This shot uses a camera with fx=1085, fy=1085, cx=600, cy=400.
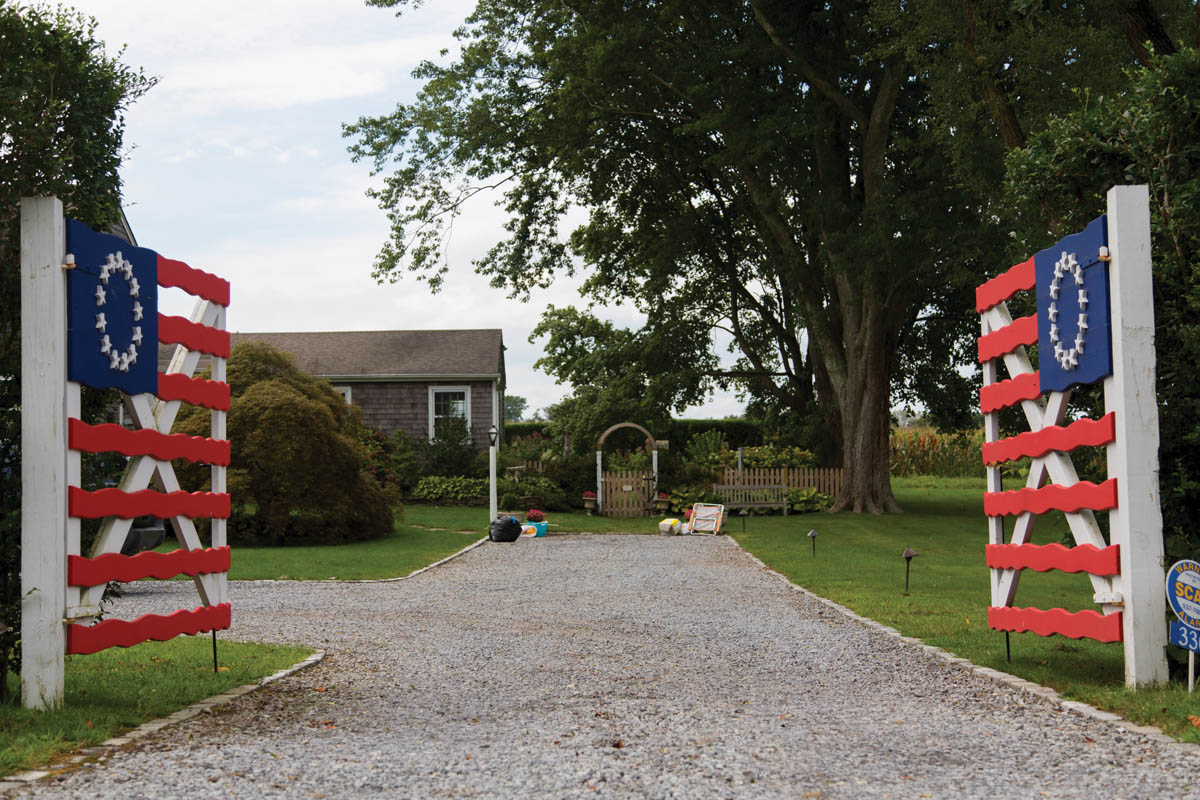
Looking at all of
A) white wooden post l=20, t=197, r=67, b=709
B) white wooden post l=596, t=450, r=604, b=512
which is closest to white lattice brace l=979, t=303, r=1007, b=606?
white wooden post l=20, t=197, r=67, b=709

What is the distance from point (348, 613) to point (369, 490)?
30.2 feet

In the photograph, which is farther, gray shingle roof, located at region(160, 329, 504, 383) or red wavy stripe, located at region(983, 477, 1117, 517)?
gray shingle roof, located at region(160, 329, 504, 383)

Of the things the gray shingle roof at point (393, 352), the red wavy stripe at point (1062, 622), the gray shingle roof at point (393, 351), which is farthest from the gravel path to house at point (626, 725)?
the gray shingle roof at point (393, 351)

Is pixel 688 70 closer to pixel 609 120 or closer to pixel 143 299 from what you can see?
pixel 609 120

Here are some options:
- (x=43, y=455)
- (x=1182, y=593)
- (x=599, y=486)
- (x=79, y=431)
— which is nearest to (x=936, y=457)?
(x=599, y=486)

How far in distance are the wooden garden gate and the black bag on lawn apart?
6.73 metres

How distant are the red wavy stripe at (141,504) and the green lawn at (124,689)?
97 centimetres

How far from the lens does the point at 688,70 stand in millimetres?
21203

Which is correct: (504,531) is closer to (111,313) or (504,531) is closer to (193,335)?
(193,335)

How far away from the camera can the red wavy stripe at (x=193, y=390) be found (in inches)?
246

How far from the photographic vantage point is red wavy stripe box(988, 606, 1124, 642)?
226 inches

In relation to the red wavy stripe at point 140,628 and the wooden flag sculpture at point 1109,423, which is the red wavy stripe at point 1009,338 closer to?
the wooden flag sculpture at point 1109,423

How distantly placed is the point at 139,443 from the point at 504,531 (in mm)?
13963

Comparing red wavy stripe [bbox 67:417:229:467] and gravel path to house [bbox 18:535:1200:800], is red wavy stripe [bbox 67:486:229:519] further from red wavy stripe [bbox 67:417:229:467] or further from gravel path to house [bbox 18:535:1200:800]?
gravel path to house [bbox 18:535:1200:800]
